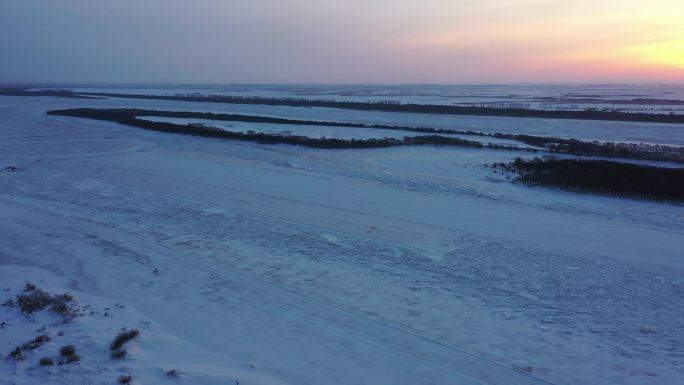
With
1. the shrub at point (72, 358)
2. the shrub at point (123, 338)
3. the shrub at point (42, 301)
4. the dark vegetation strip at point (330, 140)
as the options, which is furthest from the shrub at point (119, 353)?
the dark vegetation strip at point (330, 140)

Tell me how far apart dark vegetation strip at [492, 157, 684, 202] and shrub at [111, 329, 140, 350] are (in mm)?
Result: 12673

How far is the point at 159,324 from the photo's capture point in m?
6.39

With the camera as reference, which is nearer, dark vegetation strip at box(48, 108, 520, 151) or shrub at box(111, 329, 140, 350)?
shrub at box(111, 329, 140, 350)

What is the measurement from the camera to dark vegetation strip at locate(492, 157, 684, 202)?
1388cm

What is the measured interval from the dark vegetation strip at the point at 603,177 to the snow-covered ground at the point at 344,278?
2.98 feet

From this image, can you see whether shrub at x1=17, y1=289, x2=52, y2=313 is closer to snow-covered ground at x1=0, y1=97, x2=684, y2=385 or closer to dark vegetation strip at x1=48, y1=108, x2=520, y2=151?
snow-covered ground at x1=0, y1=97, x2=684, y2=385

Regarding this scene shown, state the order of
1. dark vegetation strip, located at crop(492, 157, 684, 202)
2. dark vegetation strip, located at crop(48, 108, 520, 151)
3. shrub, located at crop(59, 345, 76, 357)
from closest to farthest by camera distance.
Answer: shrub, located at crop(59, 345, 76, 357) < dark vegetation strip, located at crop(492, 157, 684, 202) < dark vegetation strip, located at crop(48, 108, 520, 151)

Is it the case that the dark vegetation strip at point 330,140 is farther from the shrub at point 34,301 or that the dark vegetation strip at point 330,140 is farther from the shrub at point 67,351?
the shrub at point 67,351

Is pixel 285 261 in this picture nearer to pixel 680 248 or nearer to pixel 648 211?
pixel 680 248

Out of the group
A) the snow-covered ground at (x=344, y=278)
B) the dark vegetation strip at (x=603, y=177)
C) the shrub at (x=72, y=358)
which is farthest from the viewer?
the dark vegetation strip at (x=603, y=177)

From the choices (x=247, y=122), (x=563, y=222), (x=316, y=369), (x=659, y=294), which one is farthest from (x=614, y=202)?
(x=247, y=122)

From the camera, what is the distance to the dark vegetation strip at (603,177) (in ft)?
45.5

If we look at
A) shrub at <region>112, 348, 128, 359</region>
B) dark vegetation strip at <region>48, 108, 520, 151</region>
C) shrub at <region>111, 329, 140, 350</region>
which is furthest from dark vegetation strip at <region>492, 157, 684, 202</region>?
shrub at <region>112, 348, 128, 359</region>

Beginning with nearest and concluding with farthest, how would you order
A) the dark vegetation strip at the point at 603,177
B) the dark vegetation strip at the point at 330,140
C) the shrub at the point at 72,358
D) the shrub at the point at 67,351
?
the shrub at the point at 72,358
the shrub at the point at 67,351
the dark vegetation strip at the point at 603,177
the dark vegetation strip at the point at 330,140
